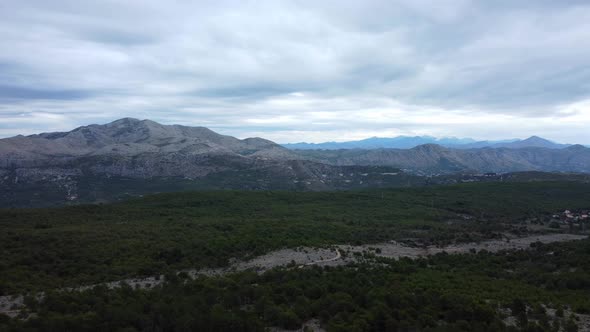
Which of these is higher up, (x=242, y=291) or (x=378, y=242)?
(x=242, y=291)

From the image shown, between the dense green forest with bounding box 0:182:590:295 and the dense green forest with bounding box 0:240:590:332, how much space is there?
7.39 metres

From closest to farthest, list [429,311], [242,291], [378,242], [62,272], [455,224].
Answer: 1. [429,311]
2. [242,291]
3. [62,272]
4. [378,242]
5. [455,224]

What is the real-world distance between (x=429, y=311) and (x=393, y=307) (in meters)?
1.80

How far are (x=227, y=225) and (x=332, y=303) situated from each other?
32.9m

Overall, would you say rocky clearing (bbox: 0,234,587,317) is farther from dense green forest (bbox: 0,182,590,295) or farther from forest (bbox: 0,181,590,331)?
A: dense green forest (bbox: 0,182,590,295)

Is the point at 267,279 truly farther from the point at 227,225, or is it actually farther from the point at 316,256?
the point at 227,225

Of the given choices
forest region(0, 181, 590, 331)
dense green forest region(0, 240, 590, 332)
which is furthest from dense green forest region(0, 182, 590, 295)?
dense green forest region(0, 240, 590, 332)

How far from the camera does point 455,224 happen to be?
68.4 metres

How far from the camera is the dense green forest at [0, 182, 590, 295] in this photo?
30625 millimetres

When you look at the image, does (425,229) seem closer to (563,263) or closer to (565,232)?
(565,232)

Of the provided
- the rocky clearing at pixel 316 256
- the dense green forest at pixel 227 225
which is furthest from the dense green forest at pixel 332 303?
the dense green forest at pixel 227 225

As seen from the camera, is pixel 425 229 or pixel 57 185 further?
pixel 57 185

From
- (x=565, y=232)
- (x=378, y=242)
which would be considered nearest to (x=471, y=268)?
(x=378, y=242)

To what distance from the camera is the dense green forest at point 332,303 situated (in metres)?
17.1
